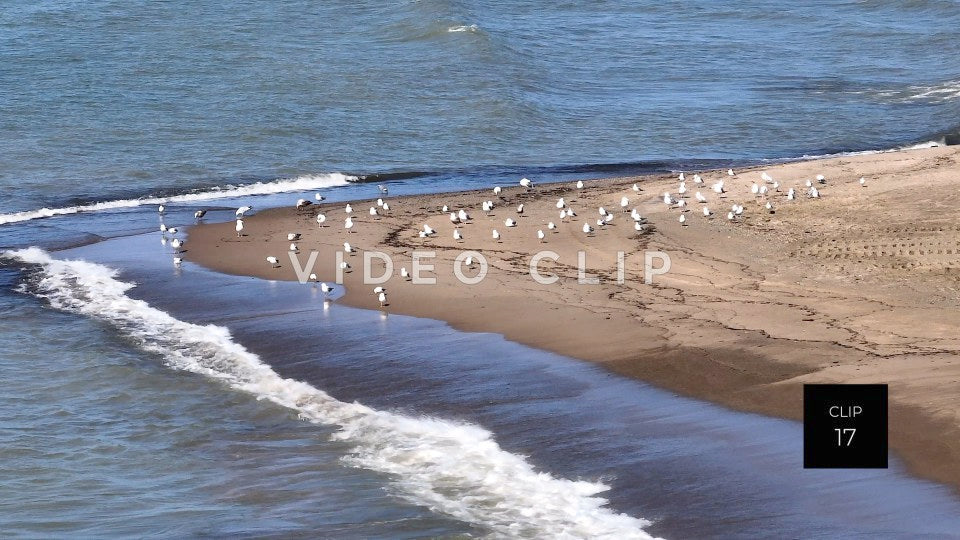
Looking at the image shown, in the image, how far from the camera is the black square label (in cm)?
964

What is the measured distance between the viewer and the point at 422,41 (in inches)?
1446

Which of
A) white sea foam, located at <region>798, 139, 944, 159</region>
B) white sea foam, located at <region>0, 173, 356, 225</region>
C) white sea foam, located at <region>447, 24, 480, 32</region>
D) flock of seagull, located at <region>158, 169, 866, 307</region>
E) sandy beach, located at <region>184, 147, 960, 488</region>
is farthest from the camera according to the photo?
white sea foam, located at <region>447, 24, 480, 32</region>

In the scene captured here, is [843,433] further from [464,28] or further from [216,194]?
[464,28]

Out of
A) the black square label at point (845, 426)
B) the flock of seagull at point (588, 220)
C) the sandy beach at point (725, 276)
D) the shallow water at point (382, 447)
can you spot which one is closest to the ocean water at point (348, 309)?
the shallow water at point (382, 447)

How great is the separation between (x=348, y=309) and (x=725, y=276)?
4235 mm

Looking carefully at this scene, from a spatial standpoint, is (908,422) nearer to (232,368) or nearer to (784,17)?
(232,368)

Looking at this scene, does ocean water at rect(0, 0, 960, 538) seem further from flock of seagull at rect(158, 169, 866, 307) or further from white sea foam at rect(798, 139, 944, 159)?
flock of seagull at rect(158, 169, 866, 307)

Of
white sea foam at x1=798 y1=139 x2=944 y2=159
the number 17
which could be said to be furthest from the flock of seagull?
the number 17

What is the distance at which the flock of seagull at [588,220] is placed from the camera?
17.0m

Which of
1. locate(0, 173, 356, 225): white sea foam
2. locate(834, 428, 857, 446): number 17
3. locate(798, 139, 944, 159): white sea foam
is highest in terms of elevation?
locate(798, 139, 944, 159): white sea foam

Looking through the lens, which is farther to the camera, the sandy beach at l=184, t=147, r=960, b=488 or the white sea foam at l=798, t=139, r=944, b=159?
the white sea foam at l=798, t=139, r=944, b=159

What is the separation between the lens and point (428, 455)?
34.8 ft

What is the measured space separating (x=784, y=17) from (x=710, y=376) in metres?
35.0

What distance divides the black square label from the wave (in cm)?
171
